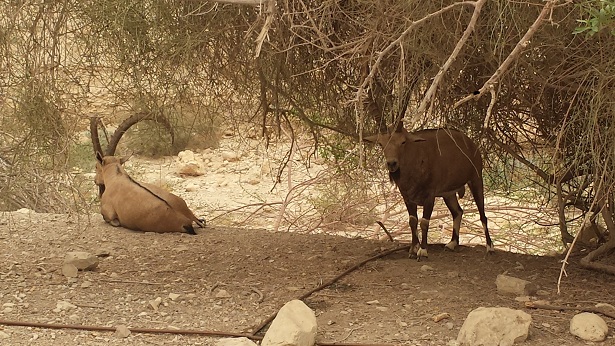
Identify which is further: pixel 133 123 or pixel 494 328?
pixel 133 123

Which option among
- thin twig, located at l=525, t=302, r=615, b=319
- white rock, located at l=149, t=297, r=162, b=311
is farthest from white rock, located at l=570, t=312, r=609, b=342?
white rock, located at l=149, t=297, r=162, b=311

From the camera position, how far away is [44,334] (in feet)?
18.8

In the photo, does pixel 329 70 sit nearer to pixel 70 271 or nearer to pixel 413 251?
pixel 413 251

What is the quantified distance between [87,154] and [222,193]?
115 inches

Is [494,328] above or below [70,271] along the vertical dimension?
above

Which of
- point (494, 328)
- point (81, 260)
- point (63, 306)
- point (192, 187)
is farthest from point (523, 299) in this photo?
point (192, 187)

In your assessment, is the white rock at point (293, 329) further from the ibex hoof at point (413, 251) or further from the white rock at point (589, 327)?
the ibex hoof at point (413, 251)

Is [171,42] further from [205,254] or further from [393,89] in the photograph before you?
[205,254]

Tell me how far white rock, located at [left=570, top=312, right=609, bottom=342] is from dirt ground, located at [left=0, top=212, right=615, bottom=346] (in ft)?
0.25

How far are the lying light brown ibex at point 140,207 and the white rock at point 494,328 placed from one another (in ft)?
13.2

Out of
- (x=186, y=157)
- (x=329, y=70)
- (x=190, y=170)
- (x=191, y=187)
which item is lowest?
(x=191, y=187)

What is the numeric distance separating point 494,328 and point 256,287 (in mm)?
2060

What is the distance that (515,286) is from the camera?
634 centimetres

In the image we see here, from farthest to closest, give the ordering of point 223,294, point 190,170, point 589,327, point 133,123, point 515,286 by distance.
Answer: point 190,170 < point 133,123 < point 223,294 < point 515,286 < point 589,327
